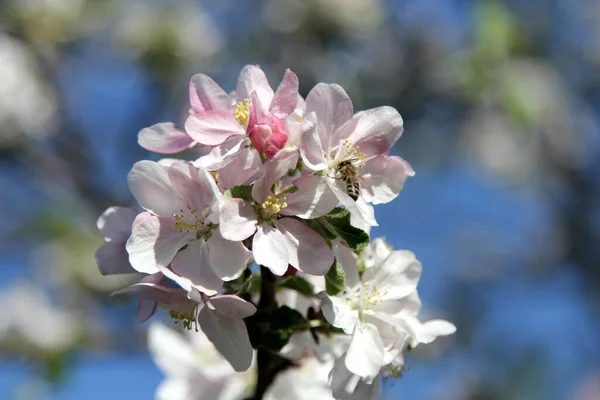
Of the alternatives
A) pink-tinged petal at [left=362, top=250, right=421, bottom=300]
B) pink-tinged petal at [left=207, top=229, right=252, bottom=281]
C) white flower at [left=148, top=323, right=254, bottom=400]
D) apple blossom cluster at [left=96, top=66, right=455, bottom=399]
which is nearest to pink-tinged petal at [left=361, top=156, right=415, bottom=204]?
apple blossom cluster at [left=96, top=66, right=455, bottom=399]

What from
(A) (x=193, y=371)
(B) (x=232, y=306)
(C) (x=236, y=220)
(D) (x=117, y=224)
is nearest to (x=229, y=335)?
(B) (x=232, y=306)

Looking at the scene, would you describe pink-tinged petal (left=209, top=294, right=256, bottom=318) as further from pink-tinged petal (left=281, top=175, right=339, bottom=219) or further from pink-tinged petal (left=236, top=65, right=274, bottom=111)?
pink-tinged petal (left=236, top=65, right=274, bottom=111)

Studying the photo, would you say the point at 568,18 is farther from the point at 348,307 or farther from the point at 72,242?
the point at 348,307

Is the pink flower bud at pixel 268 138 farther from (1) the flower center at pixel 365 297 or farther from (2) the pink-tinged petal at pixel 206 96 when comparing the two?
(1) the flower center at pixel 365 297

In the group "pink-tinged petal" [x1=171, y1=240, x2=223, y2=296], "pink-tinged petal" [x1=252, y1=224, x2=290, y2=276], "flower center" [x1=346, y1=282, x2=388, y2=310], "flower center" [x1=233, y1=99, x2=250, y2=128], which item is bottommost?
"flower center" [x1=346, y1=282, x2=388, y2=310]

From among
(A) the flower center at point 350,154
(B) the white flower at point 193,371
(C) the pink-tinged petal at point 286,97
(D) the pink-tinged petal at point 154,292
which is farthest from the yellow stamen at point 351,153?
(B) the white flower at point 193,371

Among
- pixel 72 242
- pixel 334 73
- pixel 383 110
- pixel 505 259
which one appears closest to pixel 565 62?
pixel 505 259
